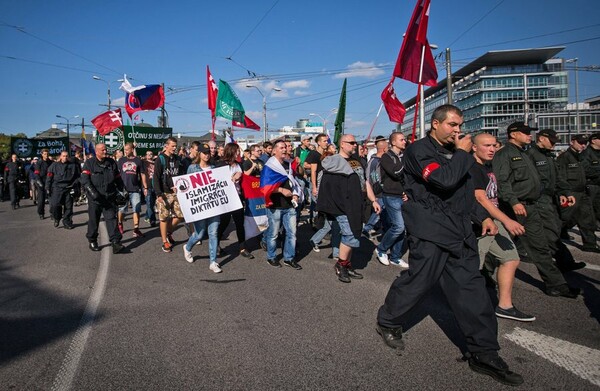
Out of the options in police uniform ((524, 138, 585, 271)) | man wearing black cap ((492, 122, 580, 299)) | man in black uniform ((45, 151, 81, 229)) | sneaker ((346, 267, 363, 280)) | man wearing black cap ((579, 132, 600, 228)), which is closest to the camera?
man wearing black cap ((492, 122, 580, 299))

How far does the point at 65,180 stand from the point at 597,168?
1225 centimetres

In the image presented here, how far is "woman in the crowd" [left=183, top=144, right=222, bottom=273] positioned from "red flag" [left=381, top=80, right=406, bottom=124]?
6220mm

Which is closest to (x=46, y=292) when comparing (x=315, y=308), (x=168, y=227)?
(x=168, y=227)

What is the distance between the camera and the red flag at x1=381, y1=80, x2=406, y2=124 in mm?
11523

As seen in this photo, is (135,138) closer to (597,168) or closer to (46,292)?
(46,292)

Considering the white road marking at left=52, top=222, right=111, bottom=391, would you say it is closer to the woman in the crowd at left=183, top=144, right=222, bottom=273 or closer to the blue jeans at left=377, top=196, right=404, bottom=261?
the woman in the crowd at left=183, top=144, right=222, bottom=273

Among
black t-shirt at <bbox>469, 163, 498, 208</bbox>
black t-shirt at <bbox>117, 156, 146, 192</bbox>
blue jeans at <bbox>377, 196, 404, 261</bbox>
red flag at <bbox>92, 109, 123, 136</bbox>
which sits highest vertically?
red flag at <bbox>92, 109, 123, 136</bbox>

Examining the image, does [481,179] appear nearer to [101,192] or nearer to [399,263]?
[399,263]

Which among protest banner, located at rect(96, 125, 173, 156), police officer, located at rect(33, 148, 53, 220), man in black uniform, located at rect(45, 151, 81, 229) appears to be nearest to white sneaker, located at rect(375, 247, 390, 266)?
man in black uniform, located at rect(45, 151, 81, 229)

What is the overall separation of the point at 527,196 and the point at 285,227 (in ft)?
10.6

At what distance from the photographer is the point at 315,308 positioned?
4.50 metres

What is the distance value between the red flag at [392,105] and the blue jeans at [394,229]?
18.5 feet

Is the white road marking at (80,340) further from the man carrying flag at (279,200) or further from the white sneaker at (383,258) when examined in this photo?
the white sneaker at (383,258)

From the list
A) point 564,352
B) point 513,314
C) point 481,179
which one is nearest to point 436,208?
point 481,179
